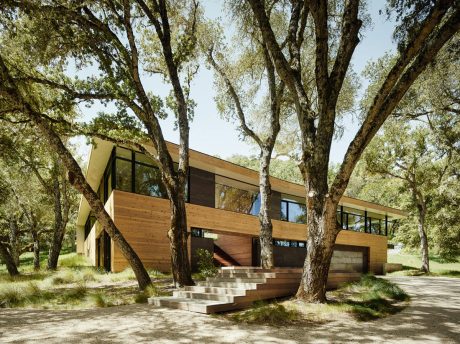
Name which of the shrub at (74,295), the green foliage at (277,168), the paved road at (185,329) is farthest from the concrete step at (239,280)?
the green foliage at (277,168)

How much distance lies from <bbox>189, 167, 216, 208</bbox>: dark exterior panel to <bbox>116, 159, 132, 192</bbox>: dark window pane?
3135 mm

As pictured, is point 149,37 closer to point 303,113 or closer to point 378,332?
point 303,113

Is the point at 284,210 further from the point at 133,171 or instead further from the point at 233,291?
the point at 233,291

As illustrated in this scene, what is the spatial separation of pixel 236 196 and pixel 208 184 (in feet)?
6.57

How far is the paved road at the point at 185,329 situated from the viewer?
14.6 feet

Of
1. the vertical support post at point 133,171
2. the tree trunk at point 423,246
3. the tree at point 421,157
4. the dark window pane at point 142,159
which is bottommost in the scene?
the tree trunk at point 423,246

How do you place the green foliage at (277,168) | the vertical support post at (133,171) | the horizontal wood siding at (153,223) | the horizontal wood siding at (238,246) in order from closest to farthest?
1. the horizontal wood siding at (153,223)
2. the vertical support post at (133,171)
3. the horizontal wood siding at (238,246)
4. the green foliage at (277,168)

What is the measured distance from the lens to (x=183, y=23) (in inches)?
449

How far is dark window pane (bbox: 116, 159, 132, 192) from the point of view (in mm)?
12930

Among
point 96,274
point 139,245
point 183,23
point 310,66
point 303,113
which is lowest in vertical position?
point 96,274

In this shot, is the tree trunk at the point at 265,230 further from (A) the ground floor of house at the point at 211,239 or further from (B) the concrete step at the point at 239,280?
(A) the ground floor of house at the point at 211,239

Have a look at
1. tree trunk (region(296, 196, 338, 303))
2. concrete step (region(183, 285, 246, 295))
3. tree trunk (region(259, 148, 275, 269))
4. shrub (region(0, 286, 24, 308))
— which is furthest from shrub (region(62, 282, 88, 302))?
tree trunk (region(296, 196, 338, 303))

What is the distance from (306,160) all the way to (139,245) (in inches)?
317

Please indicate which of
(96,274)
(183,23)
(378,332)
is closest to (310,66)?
(183,23)
